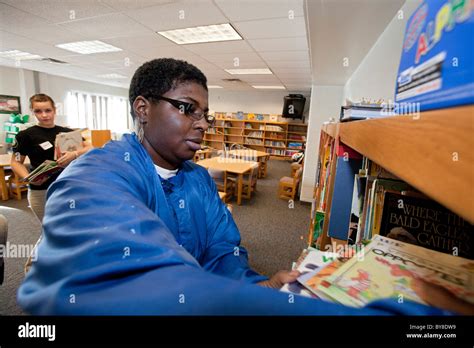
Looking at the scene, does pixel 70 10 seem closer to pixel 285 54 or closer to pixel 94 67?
pixel 285 54

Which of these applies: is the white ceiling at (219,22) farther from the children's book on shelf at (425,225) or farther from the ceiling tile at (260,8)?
the children's book on shelf at (425,225)

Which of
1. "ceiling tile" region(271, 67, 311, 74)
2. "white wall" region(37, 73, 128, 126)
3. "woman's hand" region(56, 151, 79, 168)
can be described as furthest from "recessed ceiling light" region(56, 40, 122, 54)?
"white wall" region(37, 73, 128, 126)

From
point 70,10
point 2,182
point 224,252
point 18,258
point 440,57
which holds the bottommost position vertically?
point 18,258

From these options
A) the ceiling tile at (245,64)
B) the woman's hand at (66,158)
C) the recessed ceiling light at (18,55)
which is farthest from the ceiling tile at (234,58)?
the recessed ceiling light at (18,55)

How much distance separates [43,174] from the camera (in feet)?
6.27

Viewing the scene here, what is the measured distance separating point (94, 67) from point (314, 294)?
8.01 metres

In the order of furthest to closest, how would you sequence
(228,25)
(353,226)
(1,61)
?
(1,61) < (228,25) < (353,226)

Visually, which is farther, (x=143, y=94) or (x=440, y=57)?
(x=143, y=94)

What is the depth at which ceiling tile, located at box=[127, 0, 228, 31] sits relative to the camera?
253 cm

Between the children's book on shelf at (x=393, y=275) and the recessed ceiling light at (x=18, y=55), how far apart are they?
24.5ft

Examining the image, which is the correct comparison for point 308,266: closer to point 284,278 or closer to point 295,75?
point 284,278

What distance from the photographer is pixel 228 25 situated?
3031mm

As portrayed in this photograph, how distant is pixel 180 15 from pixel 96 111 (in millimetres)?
9621

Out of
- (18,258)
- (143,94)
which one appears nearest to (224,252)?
(143,94)
